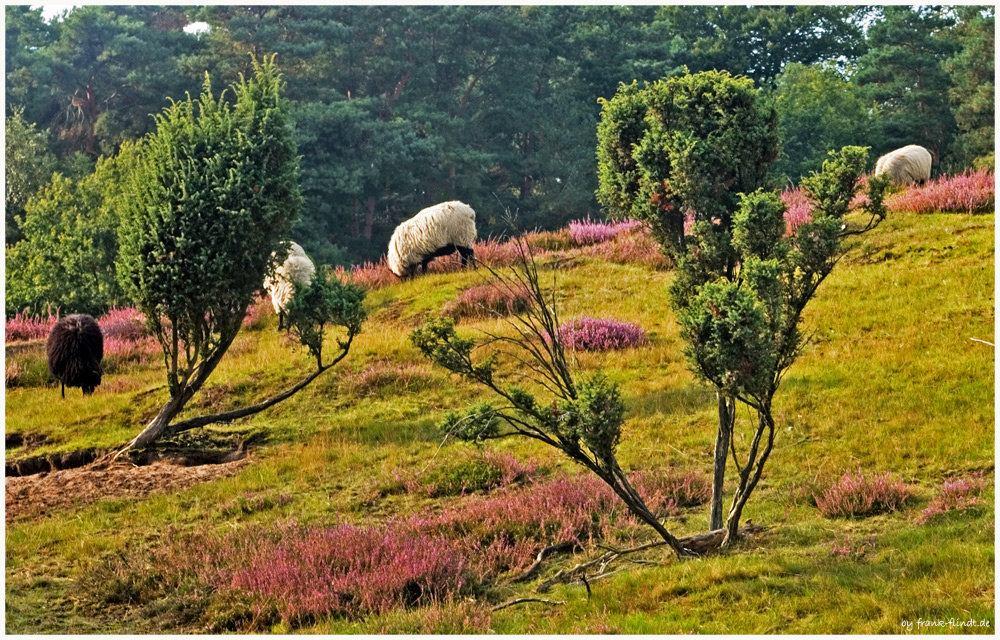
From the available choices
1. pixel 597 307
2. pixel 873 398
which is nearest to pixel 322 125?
pixel 597 307

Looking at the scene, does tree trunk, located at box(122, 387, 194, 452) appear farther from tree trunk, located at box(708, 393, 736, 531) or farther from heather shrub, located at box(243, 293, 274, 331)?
tree trunk, located at box(708, 393, 736, 531)

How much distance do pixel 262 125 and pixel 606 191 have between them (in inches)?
267

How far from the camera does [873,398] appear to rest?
13.6m

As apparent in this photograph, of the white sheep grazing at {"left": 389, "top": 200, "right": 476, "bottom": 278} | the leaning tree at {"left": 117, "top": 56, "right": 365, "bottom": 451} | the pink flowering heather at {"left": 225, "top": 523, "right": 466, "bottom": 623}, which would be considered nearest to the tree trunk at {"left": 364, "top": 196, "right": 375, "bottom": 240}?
the white sheep grazing at {"left": 389, "top": 200, "right": 476, "bottom": 278}

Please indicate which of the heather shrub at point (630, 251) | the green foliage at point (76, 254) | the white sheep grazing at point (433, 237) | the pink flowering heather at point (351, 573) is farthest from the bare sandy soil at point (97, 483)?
the green foliage at point (76, 254)

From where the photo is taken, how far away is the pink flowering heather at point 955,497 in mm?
9852

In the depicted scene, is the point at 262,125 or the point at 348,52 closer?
the point at 262,125

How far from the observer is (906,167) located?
27.2 metres

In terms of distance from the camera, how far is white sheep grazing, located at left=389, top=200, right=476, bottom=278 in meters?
24.4

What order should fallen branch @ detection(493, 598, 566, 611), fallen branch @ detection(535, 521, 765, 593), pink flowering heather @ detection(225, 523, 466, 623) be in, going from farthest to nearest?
fallen branch @ detection(535, 521, 765, 593), pink flowering heather @ detection(225, 523, 466, 623), fallen branch @ detection(493, 598, 566, 611)

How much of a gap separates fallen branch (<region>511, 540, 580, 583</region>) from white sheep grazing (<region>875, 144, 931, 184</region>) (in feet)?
65.4

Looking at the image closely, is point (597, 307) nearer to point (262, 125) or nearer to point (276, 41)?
point (262, 125)

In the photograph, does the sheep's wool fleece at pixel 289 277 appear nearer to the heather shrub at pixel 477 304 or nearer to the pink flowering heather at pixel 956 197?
the heather shrub at pixel 477 304

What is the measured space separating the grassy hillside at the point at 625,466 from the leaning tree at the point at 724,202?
4.56 ft
